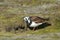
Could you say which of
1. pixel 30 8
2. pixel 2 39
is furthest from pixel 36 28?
pixel 30 8

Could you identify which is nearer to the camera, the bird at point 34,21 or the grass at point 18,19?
the grass at point 18,19

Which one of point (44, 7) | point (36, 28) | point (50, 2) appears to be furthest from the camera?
point (50, 2)

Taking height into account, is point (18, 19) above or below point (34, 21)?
below

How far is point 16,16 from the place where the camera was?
14.0 m

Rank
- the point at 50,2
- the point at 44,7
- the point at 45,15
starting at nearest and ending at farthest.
Answer: the point at 45,15
the point at 44,7
the point at 50,2

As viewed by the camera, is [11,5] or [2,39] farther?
[11,5]

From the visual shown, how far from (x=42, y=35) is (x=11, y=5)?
603cm

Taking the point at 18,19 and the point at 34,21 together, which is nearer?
the point at 34,21

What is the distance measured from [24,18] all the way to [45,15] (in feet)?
4.58

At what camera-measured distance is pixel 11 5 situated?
16469mm

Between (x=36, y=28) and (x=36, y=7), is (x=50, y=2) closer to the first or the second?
(x=36, y=7)

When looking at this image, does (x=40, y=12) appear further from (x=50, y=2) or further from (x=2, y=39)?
(x=2, y=39)

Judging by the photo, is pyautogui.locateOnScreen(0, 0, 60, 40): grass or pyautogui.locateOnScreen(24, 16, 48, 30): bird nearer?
pyautogui.locateOnScreen(0, 0, 60, 40): grass

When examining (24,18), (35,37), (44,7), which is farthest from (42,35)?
(44,7)
